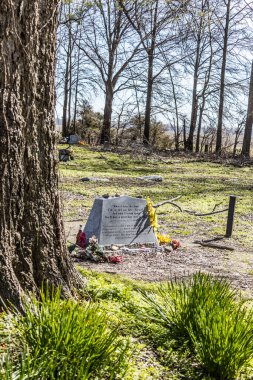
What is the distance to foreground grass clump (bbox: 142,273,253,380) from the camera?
314cm

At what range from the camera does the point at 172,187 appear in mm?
14828

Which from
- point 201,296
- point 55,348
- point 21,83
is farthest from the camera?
point 201,296

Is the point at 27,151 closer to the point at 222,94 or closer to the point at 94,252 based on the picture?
the point at 94,252

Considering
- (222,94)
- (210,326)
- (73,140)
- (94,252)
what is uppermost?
(222,94)

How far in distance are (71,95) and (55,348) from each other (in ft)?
113

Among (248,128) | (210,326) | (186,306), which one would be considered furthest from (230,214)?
(248,128)

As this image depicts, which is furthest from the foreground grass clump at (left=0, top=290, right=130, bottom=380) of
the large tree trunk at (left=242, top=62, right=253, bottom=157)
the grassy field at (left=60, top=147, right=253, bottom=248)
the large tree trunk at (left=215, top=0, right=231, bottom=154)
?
the large tree trunk at (left=215, top=0, right=231, bottom=154)

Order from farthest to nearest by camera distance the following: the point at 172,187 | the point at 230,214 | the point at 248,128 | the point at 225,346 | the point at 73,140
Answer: the point at 248,128, the point at 73,140, the point at 172,187, the point at 230,214, the point at 225,346

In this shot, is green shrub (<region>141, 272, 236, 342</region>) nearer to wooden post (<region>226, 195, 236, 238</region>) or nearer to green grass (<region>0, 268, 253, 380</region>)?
green grass (<region>0, 268, 253, 380</region>)

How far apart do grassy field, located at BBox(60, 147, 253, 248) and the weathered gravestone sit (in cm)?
106

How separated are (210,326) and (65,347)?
1082 millimetres

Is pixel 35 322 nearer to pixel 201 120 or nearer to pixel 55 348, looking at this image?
pixel 55 348

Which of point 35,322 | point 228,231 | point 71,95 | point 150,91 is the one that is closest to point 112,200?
point 228,231

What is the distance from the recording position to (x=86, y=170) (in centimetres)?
1723
